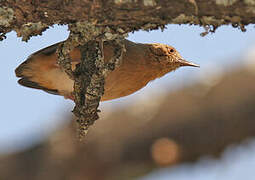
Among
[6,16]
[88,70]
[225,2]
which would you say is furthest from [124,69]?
[225,2]

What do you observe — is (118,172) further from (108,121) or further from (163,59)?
(163,59)

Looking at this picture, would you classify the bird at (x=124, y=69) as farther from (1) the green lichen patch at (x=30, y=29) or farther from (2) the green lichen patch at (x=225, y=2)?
(2) the green lichen patch at (x=225, y=2)

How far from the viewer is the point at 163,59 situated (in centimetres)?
493

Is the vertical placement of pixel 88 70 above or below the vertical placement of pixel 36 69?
above

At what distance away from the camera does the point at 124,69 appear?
4.76 m

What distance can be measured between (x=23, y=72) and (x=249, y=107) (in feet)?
9.50

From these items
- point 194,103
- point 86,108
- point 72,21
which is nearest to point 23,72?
point 86,108

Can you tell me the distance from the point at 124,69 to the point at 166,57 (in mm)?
433

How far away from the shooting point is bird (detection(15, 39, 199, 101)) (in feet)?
15.6

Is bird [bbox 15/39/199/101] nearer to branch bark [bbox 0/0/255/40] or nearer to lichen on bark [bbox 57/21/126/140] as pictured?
lichen on bark [bbox 57/21/126/140]

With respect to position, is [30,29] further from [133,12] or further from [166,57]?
[166,57]

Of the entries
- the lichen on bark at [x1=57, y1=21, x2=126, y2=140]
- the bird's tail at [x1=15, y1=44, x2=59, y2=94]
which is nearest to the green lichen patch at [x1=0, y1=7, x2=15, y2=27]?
the lichen on bark at [x1=57, y1=21, x2=126, y2=140]

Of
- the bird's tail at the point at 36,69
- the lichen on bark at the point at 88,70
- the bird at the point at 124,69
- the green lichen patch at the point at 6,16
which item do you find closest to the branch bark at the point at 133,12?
the green lichen patch at the point at 6,16

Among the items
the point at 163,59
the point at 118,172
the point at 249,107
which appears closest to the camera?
the point at 163,59
